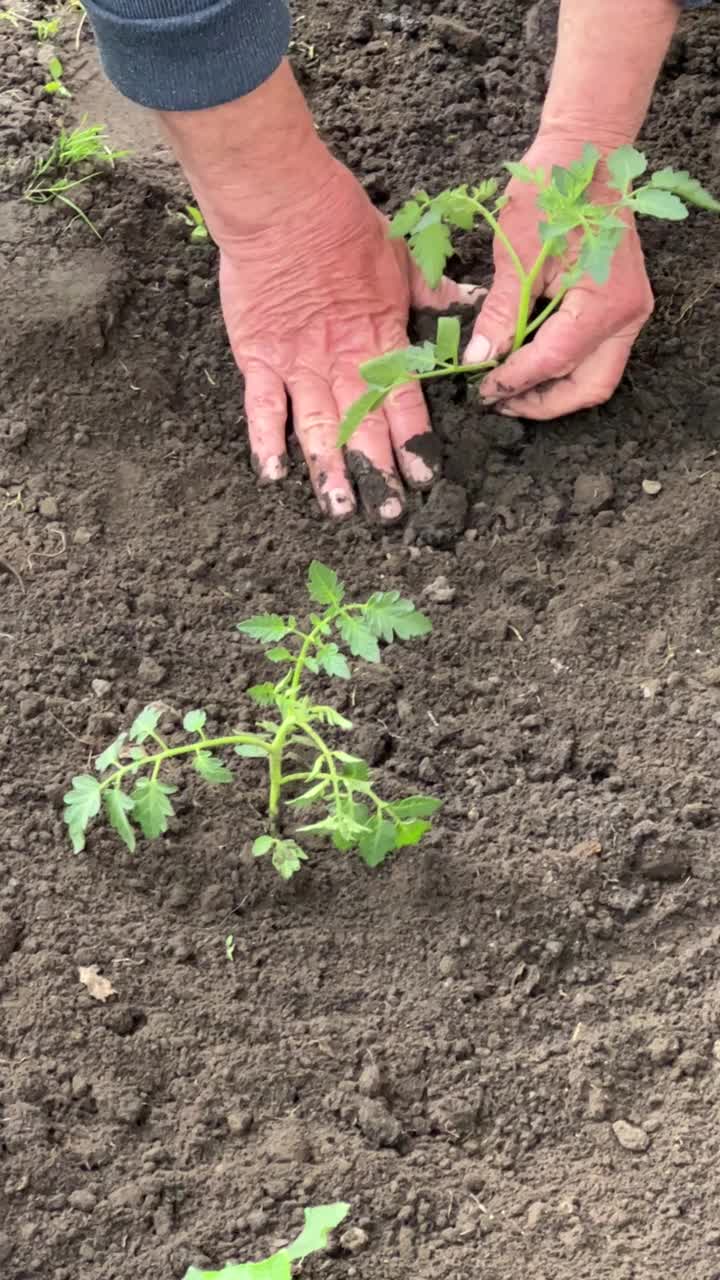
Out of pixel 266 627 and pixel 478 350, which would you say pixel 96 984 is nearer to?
pixel 266 627

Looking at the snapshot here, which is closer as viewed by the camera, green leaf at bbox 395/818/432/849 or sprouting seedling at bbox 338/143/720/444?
green leaf at bbox 395/818/432/849

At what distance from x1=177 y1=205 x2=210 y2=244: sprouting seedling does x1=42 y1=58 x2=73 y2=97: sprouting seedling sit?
0.50m

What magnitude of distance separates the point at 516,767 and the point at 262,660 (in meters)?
0.46

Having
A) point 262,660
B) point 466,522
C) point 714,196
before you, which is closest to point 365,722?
point 262,660

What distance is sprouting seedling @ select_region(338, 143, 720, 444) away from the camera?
6.26 feet

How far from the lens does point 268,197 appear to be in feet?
7.63

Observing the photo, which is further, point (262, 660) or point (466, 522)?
point (466, 522)

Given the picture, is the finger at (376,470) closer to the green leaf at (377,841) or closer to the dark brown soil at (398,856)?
the dark brown soil at (398,856)

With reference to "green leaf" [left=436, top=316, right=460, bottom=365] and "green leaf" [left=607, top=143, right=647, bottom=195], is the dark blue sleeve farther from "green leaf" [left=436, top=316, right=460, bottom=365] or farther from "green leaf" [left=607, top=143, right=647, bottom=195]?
"green leaf" [left=607, top=143, right=647, bottom=195]

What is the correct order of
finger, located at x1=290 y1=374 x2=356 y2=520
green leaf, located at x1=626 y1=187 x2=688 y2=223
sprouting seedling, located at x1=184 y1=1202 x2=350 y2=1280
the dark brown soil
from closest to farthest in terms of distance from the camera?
sprouting seedling, located at x1=184 y1=1202 x2=350 y2=1280, the dark brown soil, green leaf, located at x1=626 y1=187 x2=688 y2=223, finger, located at x1=290 y1=374 x2=356 y2=520

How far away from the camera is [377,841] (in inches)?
68.1

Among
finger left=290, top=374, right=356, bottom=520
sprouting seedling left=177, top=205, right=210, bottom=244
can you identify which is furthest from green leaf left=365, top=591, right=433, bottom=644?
sprouting seedling left=177, top=205, right=210, bottom=244

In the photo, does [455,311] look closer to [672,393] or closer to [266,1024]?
[672,393]

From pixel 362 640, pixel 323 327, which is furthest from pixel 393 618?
pixel 323 327
